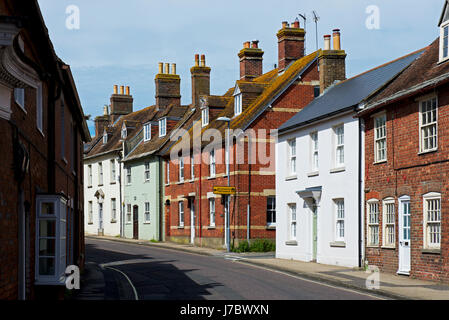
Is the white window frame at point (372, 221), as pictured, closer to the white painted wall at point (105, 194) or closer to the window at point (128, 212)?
the window at point (128, 212)

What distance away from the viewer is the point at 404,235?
74.3ft

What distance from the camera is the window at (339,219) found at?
26.9 meters

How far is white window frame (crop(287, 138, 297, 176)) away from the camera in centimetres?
3169

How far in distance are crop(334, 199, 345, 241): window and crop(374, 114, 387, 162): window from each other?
315cm

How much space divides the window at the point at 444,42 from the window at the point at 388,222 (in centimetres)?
502

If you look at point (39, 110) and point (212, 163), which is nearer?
point (39, 110)

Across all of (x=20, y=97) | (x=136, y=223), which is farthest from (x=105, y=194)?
(x=20, y=97)

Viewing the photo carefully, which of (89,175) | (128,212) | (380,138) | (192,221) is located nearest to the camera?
(380,138)

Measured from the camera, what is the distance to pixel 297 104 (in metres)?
37.4

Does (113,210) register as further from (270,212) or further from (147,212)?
(270,212)

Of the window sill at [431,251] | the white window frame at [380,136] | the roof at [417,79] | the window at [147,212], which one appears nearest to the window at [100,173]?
the window at [147,212]

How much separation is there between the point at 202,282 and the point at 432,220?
283 inches

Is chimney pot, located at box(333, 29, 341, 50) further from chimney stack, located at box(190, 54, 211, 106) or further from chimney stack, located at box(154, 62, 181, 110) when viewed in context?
chimney stack, located at box(154, 62, 181, 110)
